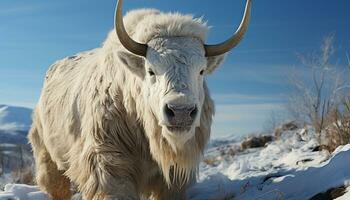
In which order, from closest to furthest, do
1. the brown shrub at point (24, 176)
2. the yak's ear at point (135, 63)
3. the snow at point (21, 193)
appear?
the yak's ear at point (135, 63) → the snow at point (21, 193) → the brown shrub at point (24, 176)

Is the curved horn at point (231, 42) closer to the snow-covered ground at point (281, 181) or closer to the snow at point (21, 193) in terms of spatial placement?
the snow-covered ground at point (281, 181)

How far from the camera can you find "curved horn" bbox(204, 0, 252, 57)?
534 cm

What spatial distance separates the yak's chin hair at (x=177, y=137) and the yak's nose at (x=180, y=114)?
13cm

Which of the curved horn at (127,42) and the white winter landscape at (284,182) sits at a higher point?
the curved horn at (127,42)

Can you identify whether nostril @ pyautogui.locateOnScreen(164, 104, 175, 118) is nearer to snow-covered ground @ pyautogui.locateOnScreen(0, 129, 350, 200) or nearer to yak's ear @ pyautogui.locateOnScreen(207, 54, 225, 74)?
yak's ear @ pyautogui.locateOnScreen(207, 54, 225, 74)

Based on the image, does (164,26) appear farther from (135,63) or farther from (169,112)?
(169,112)

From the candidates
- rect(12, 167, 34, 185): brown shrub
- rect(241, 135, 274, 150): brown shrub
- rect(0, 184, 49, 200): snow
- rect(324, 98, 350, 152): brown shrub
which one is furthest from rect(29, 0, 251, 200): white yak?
rect(241, 135, 274, 150): brown shrub

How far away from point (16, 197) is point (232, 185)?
3.04 metres

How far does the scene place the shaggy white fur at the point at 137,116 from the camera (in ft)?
16.0

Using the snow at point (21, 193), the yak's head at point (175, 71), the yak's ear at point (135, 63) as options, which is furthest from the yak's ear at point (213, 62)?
the snow at point (21, 193)

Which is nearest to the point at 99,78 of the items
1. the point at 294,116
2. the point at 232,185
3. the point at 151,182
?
the point at 151,182

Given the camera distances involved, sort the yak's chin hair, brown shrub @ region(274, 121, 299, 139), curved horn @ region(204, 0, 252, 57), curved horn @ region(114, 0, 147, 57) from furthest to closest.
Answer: brown shrub @ region(274, 121, 299, 139)
curved horn @ region(204, 0, 252, 57)
curved horn @ region(114, 0, 147, 57)
the yak's chin hair

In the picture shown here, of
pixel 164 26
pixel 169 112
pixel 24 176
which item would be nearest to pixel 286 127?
pixel 24 176

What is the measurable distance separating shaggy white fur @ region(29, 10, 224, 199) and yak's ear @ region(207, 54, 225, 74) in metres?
0.02
